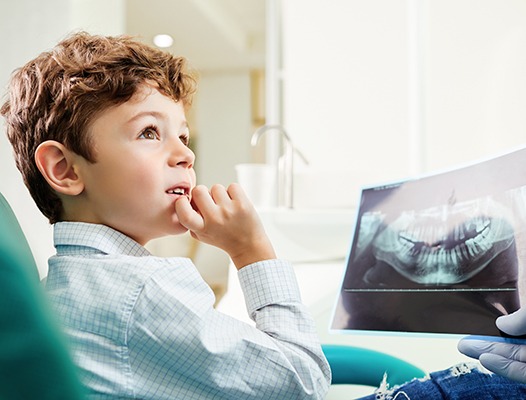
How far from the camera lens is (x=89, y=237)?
0.76m

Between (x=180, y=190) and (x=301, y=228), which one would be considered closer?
Answer: (x=180, y=190)

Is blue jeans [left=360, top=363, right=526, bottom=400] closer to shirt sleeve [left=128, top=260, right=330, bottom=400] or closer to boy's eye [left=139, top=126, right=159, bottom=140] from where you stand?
shirt sleeve [left=128, top=260, right=330, bottom=400]

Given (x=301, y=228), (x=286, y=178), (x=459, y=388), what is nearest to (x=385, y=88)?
(x=286, y=178)

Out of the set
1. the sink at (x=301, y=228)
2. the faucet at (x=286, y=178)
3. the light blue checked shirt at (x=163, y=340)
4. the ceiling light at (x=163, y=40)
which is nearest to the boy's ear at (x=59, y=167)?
the light blue checked shirt at (x=163, y=340)

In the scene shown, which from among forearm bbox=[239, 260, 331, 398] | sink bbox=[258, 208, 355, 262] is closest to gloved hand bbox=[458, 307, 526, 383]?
forearm bbox=[239, 260, 331, 398]

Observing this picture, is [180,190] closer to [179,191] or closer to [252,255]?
[179,191]

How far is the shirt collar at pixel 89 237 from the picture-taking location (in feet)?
2.48

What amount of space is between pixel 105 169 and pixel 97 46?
0.68ft

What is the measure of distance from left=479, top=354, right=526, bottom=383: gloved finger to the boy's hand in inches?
12.3

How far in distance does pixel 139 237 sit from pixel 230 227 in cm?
13

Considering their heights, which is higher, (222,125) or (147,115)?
(222,125)

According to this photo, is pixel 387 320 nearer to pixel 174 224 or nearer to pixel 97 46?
pixel 174 224

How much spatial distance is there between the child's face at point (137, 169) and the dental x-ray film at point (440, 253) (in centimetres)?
35

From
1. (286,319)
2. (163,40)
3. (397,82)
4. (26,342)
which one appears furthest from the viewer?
(163,40)
